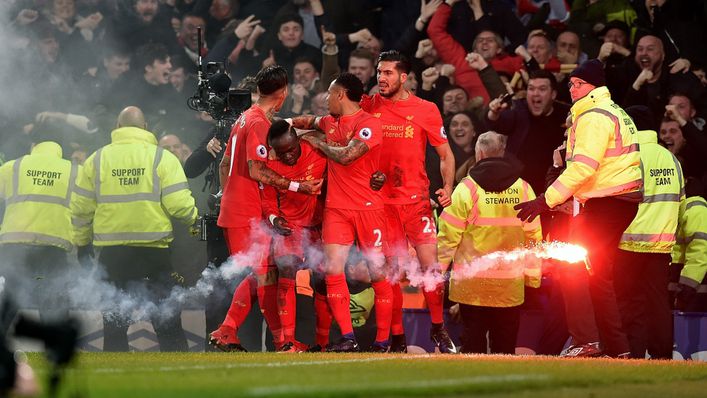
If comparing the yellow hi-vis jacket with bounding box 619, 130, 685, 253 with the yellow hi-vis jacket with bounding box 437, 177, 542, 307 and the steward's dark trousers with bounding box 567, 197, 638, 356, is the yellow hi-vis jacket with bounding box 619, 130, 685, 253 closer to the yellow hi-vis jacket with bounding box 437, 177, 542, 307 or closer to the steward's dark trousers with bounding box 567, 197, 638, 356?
the steward's dark trousers with bounding box 567, 197, 638, 356

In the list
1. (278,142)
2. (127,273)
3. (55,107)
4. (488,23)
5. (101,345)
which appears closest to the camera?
(278,142)

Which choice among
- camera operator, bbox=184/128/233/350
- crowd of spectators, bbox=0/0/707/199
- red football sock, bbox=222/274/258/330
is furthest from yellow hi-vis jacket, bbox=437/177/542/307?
camera operator, bbox=184/128/233/350

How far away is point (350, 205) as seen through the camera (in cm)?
1052

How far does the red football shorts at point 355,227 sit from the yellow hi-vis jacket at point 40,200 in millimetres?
3553

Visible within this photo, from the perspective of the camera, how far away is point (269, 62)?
597 inches

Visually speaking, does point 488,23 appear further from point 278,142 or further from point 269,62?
point 278,142

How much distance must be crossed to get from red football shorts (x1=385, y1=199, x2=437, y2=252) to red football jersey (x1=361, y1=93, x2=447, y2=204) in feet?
0.24

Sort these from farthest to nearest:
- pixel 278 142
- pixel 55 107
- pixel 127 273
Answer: pixel 55 107 < pixel 127 273 < pixel 278 142

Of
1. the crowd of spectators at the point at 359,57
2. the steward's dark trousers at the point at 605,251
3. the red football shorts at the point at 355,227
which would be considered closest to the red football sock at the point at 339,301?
the red football shorts at the point at 355,227

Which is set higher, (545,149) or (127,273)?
(545,149)

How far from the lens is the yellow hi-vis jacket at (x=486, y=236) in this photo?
1113cm

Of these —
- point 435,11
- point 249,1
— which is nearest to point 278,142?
point 435,11

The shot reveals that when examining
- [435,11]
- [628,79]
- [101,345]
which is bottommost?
[101,345]

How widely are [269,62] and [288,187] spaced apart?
4.76m
